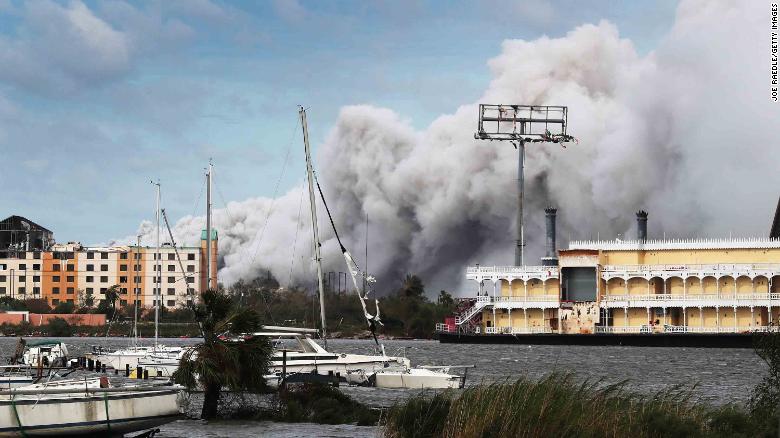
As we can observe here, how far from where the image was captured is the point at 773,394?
32438 millimetres

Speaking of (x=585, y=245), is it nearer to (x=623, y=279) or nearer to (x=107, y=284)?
(x=623, y=279)

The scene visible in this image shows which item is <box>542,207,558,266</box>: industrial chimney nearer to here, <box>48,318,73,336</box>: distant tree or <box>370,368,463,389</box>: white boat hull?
<box>48,318,73,336</box>: distant tree

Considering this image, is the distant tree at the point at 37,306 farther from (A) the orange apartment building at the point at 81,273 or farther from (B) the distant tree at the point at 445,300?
(B) the distant tree at the point at 445,300

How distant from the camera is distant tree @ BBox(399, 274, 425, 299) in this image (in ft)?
543

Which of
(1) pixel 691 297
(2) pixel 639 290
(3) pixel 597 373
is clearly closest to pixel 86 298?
(2) pixel 639 290

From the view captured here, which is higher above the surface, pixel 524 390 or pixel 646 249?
pixel 646 249

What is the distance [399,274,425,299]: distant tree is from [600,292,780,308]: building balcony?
43.1 meters

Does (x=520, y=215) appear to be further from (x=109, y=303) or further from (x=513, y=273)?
(x=109, y=303)

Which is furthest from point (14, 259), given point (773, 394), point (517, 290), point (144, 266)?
point (773, 394)

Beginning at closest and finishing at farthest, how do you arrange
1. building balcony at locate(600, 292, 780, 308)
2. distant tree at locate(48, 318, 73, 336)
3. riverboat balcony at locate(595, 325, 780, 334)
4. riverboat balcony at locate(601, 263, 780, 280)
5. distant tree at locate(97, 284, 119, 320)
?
riverboat balcony at locate(601, 263, 780, 280) < building balcony at locate(600, 292, 780, 308) < riverboat balcony at locate(595, 325, 780, 334) < distant tree at locate(48, 318, 73, 336) < distant tree at locate(97, 284, 119, 320)

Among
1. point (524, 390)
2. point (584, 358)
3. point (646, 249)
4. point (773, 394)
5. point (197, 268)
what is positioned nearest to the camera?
point (524, 390)

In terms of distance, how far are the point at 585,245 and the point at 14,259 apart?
3775 inches

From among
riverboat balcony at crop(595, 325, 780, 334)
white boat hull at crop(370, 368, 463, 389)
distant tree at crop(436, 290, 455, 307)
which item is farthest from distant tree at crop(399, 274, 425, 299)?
white boat hull at crop(370, 368, 463, 389)

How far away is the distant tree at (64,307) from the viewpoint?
182762 millimetres
